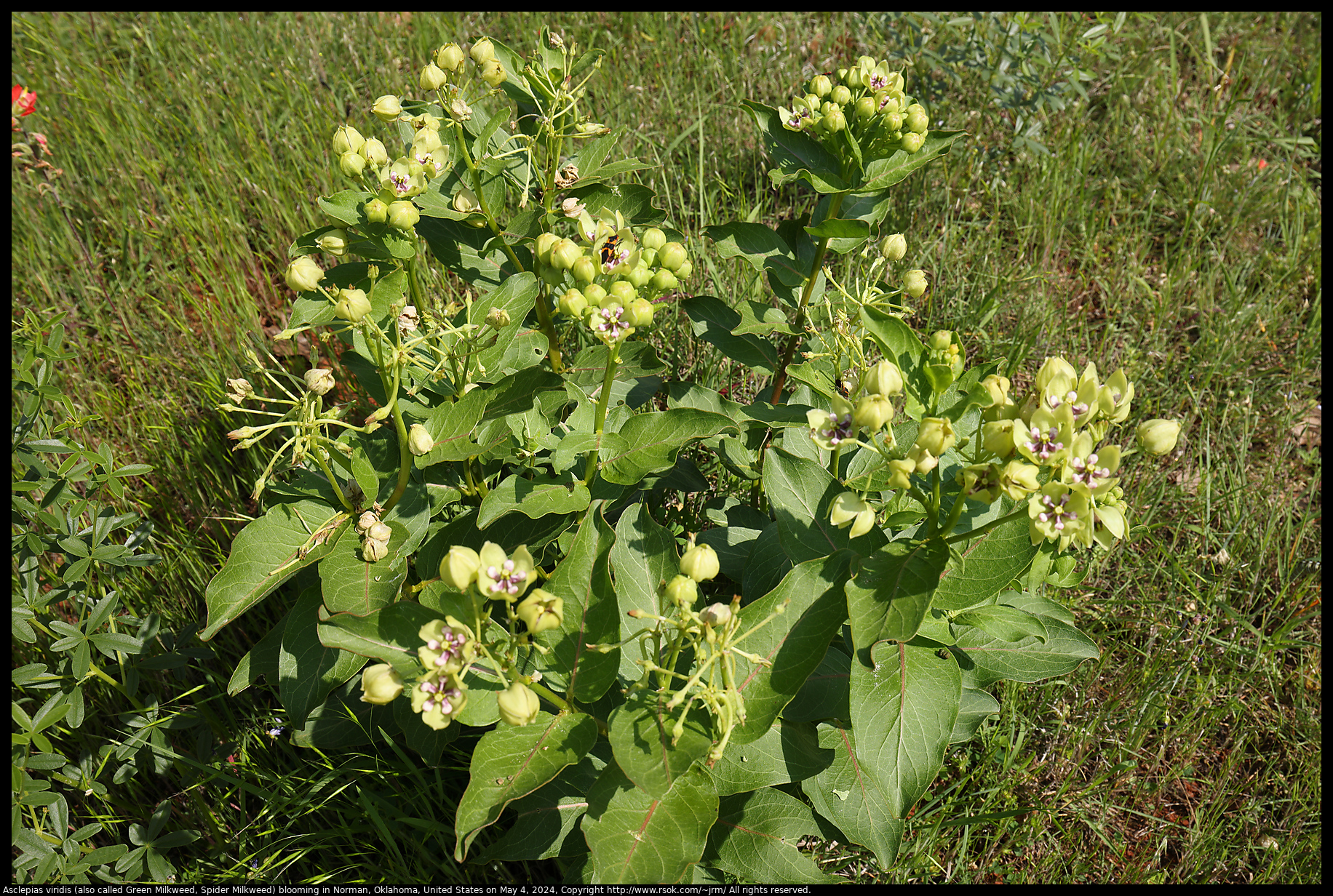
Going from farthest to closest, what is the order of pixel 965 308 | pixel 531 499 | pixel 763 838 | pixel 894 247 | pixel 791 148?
1. pixel 965 308
2. pixel 791 148
3. pixel 894 247
4. pixel 763 838
5. pixel 531 499

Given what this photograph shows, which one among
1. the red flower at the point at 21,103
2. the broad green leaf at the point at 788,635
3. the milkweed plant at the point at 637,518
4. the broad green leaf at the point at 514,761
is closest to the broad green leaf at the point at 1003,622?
the milkweed plant at the point at 637,518

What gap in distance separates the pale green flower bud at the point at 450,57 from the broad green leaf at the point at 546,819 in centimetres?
188

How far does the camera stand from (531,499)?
A: 1.99m

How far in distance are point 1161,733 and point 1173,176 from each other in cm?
313

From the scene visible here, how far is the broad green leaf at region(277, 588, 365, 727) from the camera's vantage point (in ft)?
6.76

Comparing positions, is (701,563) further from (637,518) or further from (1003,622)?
(1003,622)

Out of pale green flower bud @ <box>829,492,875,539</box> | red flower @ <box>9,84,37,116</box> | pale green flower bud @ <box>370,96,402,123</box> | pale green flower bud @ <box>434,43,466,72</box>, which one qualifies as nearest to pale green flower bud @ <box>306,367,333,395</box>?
pale green flower bud @ <box>370,96,402,123</box>

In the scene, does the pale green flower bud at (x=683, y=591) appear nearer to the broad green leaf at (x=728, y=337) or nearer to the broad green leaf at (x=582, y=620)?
the broad green leaf at (x=582, y=620)

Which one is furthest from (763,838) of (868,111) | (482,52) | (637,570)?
(482,52)

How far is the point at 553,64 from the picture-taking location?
8.14 ft

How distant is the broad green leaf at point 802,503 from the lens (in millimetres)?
2092

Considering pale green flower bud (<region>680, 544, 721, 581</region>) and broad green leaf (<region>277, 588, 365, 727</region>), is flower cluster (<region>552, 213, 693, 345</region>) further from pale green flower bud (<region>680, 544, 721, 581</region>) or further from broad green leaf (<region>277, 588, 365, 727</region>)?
broad green leaf (<region>277, 588, 365, 727</region>)

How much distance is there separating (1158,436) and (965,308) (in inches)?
89.6

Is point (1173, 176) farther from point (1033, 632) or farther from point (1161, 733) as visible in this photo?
point (1033, 632)
